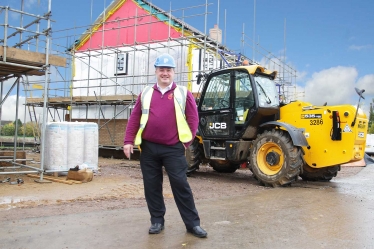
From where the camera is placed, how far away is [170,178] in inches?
166

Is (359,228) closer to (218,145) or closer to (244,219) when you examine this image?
(244,219)

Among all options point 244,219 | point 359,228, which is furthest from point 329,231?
point 244,219

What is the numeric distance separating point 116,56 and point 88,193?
12.7 m

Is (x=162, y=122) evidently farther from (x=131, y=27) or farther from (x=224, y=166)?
(x=131, y=27)

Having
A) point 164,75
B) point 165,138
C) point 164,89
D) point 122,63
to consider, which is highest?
point 122,63

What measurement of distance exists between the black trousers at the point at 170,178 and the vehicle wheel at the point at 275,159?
446 centimetres

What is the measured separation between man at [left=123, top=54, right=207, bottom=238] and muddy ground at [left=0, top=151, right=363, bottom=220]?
1571mm

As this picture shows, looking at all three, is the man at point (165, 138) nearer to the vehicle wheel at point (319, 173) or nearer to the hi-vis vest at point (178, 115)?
the hi-vis vest at point (178, 115)

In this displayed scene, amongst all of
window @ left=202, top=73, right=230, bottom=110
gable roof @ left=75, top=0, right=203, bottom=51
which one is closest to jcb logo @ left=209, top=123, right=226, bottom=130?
window @ left=202, top=73, right=230, bottom=110

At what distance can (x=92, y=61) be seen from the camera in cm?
1962

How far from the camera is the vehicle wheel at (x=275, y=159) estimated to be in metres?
8.18

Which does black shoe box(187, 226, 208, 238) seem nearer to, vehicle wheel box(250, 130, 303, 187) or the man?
the man

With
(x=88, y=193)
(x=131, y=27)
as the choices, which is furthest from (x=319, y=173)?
(x=131, y=27)

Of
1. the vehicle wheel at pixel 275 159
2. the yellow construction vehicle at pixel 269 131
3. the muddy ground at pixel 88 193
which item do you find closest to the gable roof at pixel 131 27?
the yellow construction vehicle at pixel 269 131
